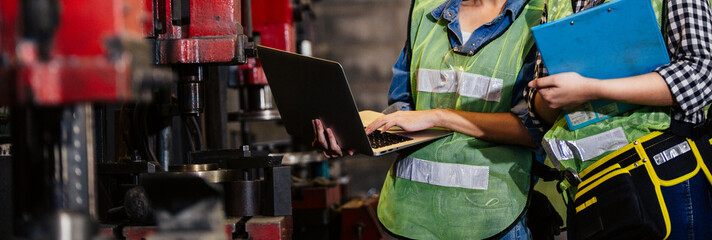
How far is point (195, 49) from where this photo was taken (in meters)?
1.40

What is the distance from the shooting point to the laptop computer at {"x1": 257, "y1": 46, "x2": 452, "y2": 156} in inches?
55.9

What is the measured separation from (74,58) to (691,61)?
1094 millimetres

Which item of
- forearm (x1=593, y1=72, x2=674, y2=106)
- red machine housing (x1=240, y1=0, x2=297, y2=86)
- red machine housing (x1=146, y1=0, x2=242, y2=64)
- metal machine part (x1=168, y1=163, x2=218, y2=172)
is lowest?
metal machine part (x1=168, y1=163, x2=218, y2=172)

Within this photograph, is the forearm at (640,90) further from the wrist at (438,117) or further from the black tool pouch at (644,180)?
the wrist at (438,117)

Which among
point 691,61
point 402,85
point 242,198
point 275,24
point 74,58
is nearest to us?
point 74,58

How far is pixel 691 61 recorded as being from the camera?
123 cm

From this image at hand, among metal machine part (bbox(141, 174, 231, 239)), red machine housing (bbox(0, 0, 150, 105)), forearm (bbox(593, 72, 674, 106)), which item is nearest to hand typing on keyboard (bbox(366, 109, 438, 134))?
forearm (bbox(593, 72, 674, 106))

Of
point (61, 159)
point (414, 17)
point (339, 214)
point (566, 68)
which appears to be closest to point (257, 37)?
point (339, 214)

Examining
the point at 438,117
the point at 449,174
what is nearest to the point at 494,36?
the point at 438,117

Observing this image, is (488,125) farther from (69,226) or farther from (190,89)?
(69,226)

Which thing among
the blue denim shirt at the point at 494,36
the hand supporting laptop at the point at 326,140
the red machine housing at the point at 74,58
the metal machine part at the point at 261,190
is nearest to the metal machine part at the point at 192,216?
the red machine housing at the point at 74,58

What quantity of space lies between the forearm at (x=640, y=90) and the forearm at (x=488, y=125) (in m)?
0.34

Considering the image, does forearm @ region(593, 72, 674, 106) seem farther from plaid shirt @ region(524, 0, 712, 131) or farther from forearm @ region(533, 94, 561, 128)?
forearm @ region(533, 94, 561, 128)

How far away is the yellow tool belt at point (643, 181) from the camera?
49.3 inches
